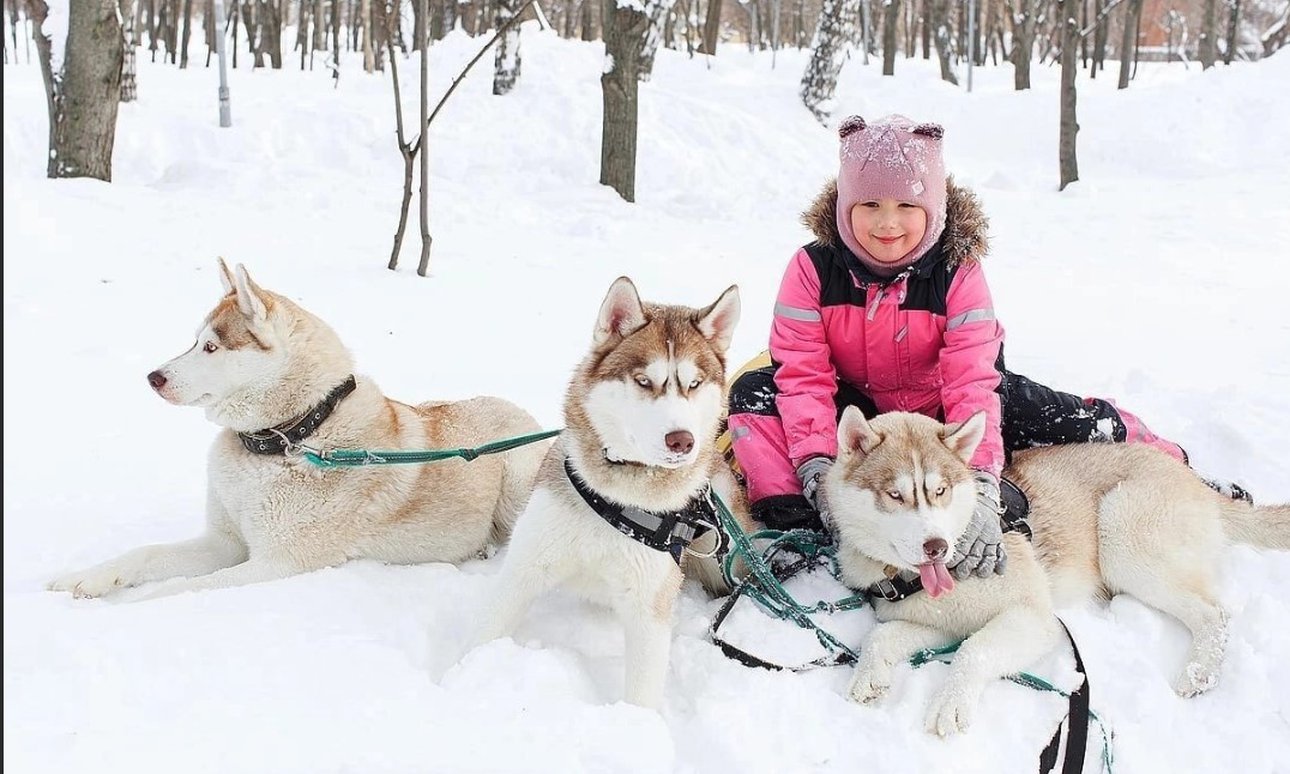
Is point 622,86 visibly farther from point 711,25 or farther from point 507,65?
point 711,25

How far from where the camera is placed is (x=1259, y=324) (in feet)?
22.2

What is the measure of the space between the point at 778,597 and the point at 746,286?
5.17 metres

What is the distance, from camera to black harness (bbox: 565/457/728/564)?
8.75 ft

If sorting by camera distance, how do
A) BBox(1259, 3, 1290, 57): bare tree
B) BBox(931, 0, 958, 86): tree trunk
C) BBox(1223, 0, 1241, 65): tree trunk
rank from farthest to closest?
BBox(1259, 3, 1290, 57): bare tree < BBox(1223, 0, 1241, 65): tree trunk < BBox(931, 0, 958, 86): tree trunk

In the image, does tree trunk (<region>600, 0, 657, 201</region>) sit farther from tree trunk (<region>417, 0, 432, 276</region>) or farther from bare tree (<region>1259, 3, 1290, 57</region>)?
bare tree (<region>1259, 3, 1290, 57</region>)

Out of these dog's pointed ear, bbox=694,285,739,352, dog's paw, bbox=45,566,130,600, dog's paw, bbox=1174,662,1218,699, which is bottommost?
dog's paw, bbox=1174,662,1218,699

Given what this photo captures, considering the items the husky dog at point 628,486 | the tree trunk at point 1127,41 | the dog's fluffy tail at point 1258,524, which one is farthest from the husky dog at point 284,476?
the tree trunk at point 1127,41

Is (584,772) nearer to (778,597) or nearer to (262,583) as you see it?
(778,597)

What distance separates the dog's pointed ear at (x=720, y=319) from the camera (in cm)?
276

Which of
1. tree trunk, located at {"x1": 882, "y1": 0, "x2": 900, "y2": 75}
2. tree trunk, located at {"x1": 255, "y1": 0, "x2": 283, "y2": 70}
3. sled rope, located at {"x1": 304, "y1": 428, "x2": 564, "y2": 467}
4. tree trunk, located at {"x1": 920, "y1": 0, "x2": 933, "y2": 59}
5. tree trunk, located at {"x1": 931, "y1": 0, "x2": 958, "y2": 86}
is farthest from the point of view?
tree trunk, located at {"x1": 920, "y1": 0, "x2": 933, "y2": 59}

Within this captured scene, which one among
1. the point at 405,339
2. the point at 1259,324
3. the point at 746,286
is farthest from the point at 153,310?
the point at 1259,324

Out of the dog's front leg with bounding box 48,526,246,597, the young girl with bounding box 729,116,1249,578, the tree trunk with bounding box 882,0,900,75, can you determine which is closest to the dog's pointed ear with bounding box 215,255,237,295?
the dog's front leg with bounding box 48,526,246,597

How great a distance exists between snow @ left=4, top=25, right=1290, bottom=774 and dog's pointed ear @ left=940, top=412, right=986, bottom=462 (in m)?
0.62

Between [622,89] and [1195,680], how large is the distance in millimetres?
8513
